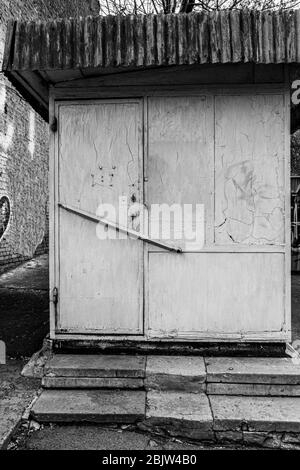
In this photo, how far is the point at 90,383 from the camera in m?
3.60

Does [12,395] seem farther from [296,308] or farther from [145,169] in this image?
[296,308]

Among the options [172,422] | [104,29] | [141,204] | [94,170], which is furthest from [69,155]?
[172,422]

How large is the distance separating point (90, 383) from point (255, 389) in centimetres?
147

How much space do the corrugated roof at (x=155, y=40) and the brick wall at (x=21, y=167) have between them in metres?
5.36

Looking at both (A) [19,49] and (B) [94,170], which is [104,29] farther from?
(B) [94,170]

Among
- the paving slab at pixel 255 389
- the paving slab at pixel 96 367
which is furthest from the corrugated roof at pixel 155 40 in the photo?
the paving slab at pixel 255 389

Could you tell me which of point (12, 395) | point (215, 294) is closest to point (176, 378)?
point (215, 294)

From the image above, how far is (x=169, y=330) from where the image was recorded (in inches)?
158

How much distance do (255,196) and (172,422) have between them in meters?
2.23

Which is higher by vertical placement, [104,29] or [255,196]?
[104,29]

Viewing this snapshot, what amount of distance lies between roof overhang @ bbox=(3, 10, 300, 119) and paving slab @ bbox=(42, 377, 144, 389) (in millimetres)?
2822

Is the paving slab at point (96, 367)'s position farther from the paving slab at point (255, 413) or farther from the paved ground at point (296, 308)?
the paved ground at point (296, 308)

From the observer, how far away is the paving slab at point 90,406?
127 inches

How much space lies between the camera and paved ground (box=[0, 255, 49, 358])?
4.71 meters
